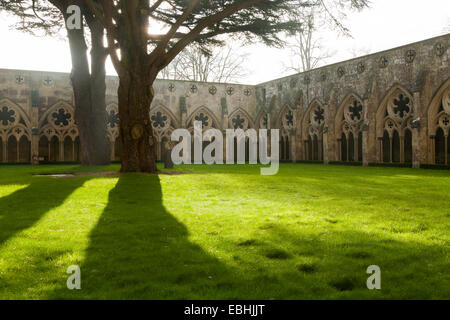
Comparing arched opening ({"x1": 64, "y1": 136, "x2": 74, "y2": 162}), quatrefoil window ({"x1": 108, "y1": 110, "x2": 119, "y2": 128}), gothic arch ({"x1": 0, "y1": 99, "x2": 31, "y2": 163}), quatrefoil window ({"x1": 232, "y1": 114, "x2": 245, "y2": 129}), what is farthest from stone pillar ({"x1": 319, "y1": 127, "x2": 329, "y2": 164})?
gothic arch ({"x1": 0, "y1": 99, "x2": 31, "y2": 163})

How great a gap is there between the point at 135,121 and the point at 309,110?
57.5 feet

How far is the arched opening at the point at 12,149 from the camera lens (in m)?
27.6

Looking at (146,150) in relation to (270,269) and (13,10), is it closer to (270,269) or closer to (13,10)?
(13,10)

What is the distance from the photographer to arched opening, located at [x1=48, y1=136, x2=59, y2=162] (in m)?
28.6

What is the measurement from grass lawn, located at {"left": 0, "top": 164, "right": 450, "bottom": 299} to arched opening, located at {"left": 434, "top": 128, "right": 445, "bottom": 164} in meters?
13.2

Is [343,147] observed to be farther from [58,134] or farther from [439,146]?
[58,134]

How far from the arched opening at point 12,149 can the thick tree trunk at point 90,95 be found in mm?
11471

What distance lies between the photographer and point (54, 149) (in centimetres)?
2880

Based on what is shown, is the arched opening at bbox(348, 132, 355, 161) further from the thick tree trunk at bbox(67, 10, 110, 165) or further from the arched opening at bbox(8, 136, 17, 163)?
the arched opening at bbox(8, 136, 17, 163)

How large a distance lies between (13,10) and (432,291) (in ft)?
64.3

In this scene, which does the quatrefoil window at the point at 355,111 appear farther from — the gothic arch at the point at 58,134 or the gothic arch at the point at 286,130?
the gothic arch at the point at 58,134

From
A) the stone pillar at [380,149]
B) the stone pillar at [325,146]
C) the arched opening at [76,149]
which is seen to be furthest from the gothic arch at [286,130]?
the arched opening at [76,149]

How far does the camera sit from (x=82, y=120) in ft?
61.5
